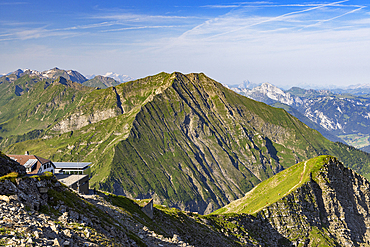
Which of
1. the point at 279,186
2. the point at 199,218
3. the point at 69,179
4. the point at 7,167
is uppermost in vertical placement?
the point at 7,167

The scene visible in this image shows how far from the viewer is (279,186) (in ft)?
535

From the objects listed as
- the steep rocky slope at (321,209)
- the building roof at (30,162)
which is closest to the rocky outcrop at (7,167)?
the building roof at (30,162)

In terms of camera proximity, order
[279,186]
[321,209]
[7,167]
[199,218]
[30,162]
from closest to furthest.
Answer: [7,167] → [30,162] → [199,218] → [321,209] → [279,186]

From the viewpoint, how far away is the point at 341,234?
126250 mm

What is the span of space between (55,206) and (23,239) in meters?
13.1

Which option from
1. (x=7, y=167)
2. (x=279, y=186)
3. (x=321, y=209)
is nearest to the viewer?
(x=7, y=167)

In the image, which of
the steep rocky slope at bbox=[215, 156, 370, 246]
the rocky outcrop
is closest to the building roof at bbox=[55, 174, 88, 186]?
the rocky outcrop

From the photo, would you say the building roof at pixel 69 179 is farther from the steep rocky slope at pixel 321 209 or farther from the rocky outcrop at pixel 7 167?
the steep rocky slope at pixel 321 209

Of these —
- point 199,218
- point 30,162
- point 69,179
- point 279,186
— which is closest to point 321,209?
point 279,186

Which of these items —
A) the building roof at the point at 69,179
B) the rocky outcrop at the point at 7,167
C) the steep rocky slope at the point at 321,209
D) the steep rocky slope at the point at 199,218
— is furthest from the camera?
the steep rocky slope at the point at 321,209

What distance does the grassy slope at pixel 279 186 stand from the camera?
143 metres

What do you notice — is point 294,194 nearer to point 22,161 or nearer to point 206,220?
point 206,220

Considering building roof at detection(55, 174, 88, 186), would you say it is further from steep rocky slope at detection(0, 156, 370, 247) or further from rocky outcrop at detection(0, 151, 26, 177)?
rocky outcrop at detection(0, 151, 26, 177)

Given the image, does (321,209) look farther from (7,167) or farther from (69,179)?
(7,167)
